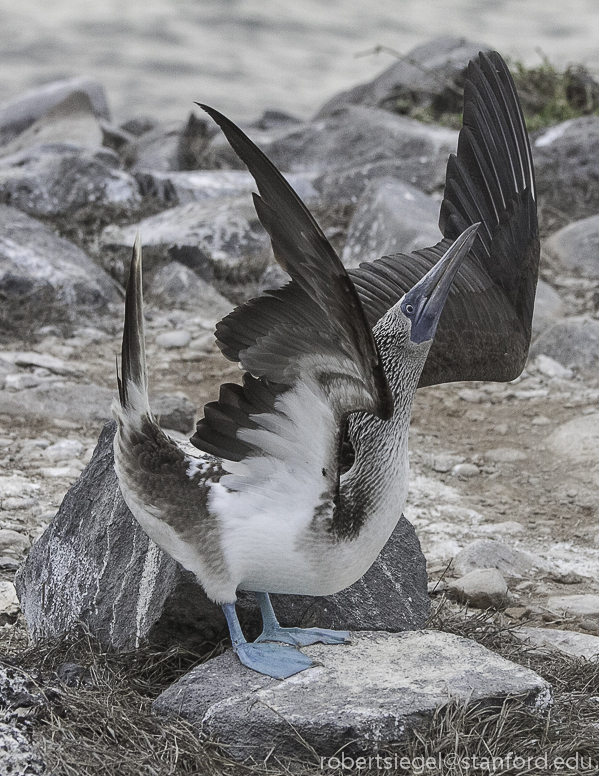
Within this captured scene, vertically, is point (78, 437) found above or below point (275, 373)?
below

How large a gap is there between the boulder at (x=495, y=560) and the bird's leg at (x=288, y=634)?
144 centimetres

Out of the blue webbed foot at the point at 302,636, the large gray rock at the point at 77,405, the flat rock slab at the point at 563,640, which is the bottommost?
the flat rock slab at the point at 563,640

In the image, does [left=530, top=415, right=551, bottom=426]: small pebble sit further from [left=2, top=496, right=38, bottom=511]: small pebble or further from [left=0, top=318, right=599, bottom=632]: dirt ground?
[left=2, top=496, right=38, bottom=511]: small pebble

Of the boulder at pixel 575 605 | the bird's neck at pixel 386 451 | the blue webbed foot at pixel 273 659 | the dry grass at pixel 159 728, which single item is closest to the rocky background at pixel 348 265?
the boulder at pixel 575 605

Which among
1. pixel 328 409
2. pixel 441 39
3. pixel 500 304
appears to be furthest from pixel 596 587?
pixel 441 39

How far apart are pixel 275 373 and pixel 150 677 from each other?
3.87 feet

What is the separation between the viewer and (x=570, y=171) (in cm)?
1054

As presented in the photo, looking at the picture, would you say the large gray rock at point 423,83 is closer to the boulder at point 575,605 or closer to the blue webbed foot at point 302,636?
the boulder at point 575,605

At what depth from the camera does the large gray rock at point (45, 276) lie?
7570mm

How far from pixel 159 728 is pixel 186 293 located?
18.3 ft

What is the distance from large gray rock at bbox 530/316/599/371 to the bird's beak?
182 inches

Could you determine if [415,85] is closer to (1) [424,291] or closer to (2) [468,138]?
(2) [468,138]

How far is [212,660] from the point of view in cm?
319

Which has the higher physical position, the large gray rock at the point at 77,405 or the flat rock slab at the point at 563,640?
the large gray rock at the point at 77,405
